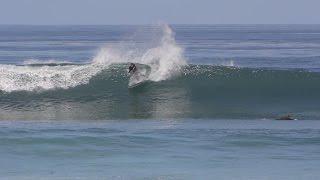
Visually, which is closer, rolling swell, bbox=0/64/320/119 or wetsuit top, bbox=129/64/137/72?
rolling swell, bbox=0/64/320/119

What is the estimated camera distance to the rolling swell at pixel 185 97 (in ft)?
81.4

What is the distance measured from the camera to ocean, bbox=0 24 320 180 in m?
15.9

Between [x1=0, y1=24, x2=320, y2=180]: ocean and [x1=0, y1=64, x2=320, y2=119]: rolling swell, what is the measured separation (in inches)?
1.4

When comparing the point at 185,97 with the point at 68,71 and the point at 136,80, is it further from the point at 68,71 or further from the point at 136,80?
the point at 68,71

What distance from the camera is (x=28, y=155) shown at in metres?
17.5

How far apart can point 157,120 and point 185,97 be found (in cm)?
415

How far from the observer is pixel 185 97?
27203mm

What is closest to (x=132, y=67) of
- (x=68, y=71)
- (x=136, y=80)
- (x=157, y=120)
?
(x=136, y=80)

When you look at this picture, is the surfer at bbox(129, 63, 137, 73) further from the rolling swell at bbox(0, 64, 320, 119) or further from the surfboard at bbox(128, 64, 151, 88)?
the rolling swell at bbox(0, 64, 320, 119)

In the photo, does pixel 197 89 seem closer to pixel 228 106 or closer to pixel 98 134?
pixel 228 106

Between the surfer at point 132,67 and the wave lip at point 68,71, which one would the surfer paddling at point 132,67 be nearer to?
the surfer at point 132,67

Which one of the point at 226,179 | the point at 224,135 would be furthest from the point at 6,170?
the point at 224,135

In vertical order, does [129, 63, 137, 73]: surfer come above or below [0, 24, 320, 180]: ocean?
above

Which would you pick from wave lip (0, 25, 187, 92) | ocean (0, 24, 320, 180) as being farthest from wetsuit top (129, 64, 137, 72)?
wave lip (0, 25, 187, 92)
